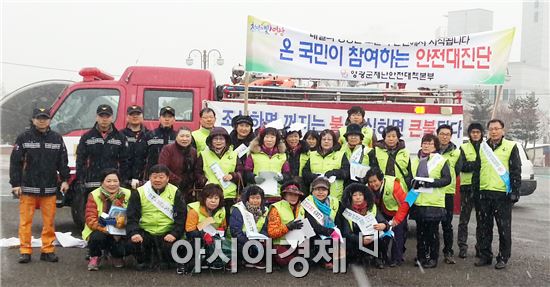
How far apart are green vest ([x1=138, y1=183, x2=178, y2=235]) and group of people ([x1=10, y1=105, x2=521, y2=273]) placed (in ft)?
0.05

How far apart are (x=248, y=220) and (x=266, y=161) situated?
769 millimetres

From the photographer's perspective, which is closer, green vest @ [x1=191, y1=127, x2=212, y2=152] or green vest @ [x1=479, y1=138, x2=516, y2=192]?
green vest @ [x1=479, y1=138, x2=516, y2=192]

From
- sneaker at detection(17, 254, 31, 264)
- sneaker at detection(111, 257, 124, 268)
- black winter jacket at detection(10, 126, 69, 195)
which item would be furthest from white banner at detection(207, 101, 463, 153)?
sneaker at detection(17, 254, 31, 264)

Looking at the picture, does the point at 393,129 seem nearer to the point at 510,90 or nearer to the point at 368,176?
the point at 368,176

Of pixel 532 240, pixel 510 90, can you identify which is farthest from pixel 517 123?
pixel 532 240

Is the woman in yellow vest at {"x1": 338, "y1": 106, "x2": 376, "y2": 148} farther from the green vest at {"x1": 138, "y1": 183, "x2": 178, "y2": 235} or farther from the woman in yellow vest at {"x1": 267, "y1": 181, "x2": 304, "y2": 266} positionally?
the green vest at {"x1": 138, "y1": 183, "x2": 178, "y2": 235}

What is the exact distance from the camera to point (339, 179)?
21.3ft

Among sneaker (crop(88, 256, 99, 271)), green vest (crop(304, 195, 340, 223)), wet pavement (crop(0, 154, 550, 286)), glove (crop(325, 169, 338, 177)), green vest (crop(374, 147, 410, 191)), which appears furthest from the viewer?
green vest (crop(374, 147, 410, 191))

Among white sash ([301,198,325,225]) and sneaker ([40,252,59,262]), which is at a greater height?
white sash ([301,198,325,225])

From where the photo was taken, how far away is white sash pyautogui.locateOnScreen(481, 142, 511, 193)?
620 cm

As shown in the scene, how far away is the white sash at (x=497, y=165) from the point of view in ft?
20.3

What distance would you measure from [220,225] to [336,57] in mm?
3315

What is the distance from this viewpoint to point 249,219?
5836mm

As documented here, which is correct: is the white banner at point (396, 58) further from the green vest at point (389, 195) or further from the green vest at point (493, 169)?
the green vest at point (389, 195)
